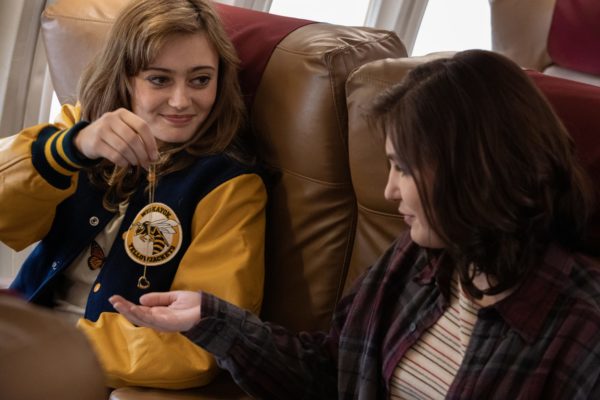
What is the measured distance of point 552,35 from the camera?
7.79 ft

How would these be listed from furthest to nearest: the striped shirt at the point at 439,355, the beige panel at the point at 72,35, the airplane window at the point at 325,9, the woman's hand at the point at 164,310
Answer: the airplane window at the point at 325,9
the beige panel at the point at 72,35
the woman's hand at the point at 164,310
the striped shirt at the point at 439,355

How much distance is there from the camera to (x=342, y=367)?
1.42m

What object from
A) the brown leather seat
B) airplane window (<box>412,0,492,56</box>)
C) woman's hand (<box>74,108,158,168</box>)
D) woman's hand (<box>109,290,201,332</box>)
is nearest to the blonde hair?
woman's hand (<box>74,108,158,168</box>)

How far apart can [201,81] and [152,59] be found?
0.11m

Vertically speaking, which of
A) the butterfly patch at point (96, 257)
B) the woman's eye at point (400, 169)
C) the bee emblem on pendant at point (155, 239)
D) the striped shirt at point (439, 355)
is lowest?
the butterfly patch at point (96, 257)

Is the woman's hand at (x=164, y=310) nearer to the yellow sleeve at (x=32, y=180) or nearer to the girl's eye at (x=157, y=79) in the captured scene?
the yellow sleeve at (x=32, y=180)

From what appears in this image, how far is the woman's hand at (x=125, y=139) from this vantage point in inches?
59.4

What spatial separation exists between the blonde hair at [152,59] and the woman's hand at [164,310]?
384 millimetres

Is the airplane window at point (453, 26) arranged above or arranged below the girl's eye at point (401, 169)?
below

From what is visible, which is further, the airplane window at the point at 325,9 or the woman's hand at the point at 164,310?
the airplane window at the point at 325,9

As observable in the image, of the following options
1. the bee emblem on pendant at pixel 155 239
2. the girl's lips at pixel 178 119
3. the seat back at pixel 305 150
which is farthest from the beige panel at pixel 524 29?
the bee emblem on pendant at pixel 155 239

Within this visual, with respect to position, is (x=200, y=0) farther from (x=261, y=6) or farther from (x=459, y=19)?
(x=459, y=19)

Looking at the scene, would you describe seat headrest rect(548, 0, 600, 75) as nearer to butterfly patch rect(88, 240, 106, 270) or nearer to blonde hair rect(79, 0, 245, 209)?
blonde hair rect(79, 0, 245, 209)

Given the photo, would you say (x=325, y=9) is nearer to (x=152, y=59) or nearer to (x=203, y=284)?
(x=152, y=59)
